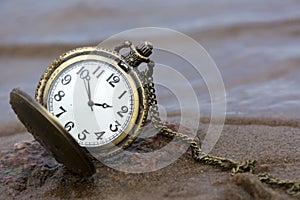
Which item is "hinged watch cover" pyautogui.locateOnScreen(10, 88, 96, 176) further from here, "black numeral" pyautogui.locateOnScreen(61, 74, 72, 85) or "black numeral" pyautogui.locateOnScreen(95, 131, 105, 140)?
"black numeral" pyautogui.locateOnScreen(61, 74, 72, 85)

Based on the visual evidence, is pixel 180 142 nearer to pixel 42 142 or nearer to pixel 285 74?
pixel 42 142

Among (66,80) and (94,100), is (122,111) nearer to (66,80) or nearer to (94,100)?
(94,100)

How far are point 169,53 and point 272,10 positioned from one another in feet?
5.15

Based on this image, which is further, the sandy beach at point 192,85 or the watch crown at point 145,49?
the watch crown at point 145,49

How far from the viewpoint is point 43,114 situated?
2447 mm

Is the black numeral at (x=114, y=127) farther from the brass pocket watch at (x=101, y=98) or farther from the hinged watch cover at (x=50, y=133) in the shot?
the hinged watch cover at (x=50, y=133)

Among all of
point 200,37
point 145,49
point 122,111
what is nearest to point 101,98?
point 122,111

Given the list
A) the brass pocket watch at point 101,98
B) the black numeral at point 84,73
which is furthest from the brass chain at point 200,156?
the black numeral at point 84,73

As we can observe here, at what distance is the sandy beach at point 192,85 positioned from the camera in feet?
9.28

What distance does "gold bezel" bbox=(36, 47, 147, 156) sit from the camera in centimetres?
293

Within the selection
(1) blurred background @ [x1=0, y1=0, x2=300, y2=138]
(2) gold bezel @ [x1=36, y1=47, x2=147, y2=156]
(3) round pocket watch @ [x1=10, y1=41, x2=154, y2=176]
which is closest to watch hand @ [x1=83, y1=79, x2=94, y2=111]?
(3) round pocket watch @ [x1=10, y1=41, x2=154, y2=176]

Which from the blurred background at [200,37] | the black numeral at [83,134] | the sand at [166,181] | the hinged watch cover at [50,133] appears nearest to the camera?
the hinged watch cover at [50,133]

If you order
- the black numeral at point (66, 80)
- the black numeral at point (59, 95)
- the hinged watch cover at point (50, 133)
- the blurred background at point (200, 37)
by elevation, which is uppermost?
the blurred background at point (200, 37)

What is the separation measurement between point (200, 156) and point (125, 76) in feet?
1.86
